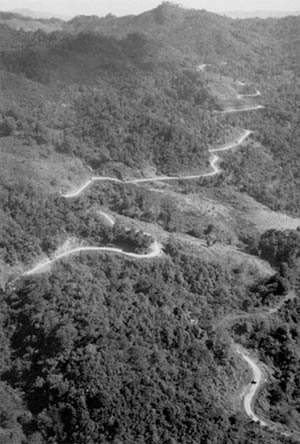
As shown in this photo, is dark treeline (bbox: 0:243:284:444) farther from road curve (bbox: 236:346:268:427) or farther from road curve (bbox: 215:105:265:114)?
road curve (bbox: 215:105:265:114)

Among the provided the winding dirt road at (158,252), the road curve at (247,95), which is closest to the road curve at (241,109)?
the road curve at (247,95)

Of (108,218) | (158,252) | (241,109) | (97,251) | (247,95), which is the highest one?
(247,95)

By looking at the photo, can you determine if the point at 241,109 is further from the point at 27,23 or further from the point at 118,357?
the point at 118,357

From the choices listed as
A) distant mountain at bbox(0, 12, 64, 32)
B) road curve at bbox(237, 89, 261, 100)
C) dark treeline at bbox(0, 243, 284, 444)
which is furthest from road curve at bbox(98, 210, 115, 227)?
distant mountain at bbox(0, 12, 64, 32)

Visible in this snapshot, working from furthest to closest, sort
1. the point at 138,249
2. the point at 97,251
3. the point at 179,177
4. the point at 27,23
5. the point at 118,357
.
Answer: the point at 27,23 → the point at 179,177 → the point at 138,249 → the point at 97,251 → the point at 118,357

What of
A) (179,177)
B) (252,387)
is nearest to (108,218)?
(179,177)

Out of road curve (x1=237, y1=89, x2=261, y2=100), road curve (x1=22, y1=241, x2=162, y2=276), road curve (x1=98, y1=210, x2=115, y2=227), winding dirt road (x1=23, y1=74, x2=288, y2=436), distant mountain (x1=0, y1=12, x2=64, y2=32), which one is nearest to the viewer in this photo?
winding dirt road (x1=23, y1=74, x2=288, y2=436)

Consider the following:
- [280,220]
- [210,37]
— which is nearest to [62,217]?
[280,220]

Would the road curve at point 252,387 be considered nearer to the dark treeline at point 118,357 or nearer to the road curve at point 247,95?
the dark treeline at point 118,357

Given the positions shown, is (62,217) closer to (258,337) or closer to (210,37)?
(258,337)
